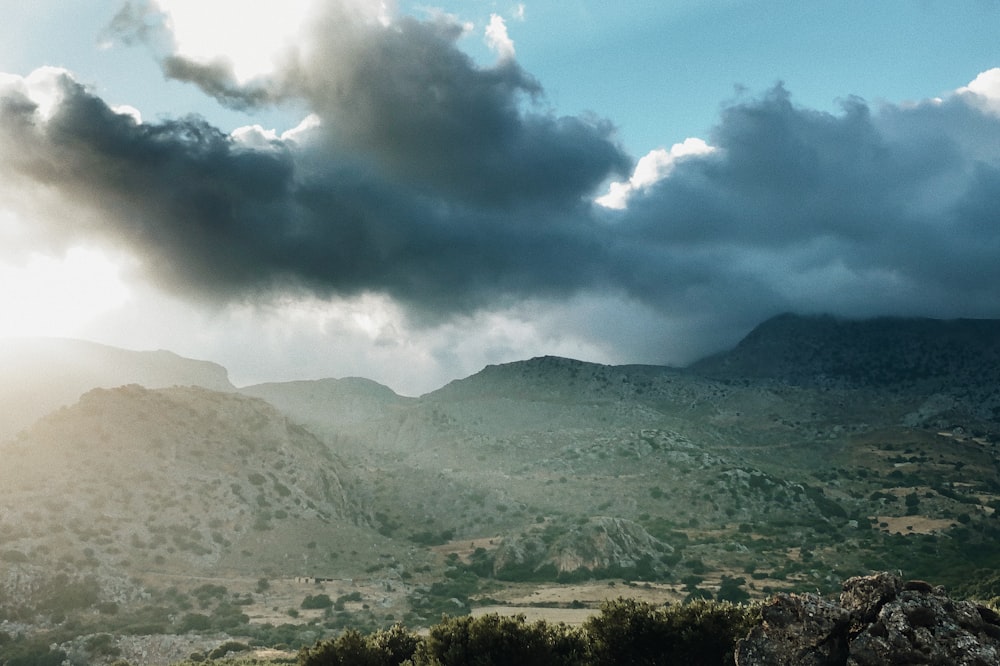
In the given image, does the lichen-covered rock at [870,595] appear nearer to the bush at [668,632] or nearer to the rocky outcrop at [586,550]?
the bush at [668,632]

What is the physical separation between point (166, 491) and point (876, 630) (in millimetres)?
101685

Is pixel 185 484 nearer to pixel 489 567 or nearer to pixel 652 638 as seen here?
pixel 489 567

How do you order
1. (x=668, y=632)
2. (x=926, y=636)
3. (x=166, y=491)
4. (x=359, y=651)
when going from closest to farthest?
(x=926, y=636) → (x=668, y=632) → (x=359, y=651) → (x=166, y=491)

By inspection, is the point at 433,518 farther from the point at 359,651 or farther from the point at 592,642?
the point at 592,642

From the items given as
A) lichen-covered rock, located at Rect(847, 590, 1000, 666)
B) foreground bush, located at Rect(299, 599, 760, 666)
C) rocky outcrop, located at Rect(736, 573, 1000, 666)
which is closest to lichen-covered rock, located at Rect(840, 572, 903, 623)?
rocky outcrop, located at Rect(736, 573, 1000, 666)

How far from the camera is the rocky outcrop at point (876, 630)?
1198 centimetres

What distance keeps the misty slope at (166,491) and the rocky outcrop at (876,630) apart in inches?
2995

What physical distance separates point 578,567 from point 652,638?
3331 inches

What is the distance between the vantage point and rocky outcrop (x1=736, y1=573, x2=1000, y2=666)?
1198cm

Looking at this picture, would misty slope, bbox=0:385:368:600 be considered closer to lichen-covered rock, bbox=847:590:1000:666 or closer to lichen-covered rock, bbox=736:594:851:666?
lichen-covered rock, bbox=736:594:851:666

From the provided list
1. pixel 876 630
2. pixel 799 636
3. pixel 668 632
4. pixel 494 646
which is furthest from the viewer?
pixel 494 646

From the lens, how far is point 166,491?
96125 mm

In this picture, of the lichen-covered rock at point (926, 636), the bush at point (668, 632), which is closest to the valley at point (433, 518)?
the bush at point (668, 632)

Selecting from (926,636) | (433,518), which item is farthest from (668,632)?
(433,518)
